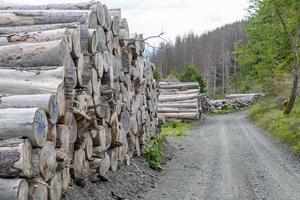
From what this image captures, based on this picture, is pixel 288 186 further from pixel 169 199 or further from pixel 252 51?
pixel 252 51

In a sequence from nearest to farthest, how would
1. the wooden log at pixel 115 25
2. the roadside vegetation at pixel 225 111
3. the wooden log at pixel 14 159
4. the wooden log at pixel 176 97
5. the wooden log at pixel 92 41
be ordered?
the wooden log at pixel 14 159
the wooden log at pixel 92 41
the wooden log at pixel 115 25
the wooden log at pixel 176 97
the roadside vegetation at pixel 225 111

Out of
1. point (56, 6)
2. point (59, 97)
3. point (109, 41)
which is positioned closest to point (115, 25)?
point (109, 41)

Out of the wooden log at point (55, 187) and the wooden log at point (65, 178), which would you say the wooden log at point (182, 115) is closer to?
the wooden log at point (65, 178)

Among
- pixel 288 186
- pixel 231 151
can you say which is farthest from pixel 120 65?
pixel 231 151

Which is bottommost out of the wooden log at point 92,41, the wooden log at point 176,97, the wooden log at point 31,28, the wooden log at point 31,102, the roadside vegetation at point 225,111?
the roadside vegetation at point 225,111

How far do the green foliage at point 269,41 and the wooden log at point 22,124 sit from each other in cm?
2042

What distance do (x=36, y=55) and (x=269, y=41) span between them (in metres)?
21.6

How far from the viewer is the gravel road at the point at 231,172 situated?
31.3ft

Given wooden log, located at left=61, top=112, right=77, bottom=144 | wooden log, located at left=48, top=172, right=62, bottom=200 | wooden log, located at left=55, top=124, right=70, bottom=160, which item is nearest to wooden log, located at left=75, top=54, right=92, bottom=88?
wooden log, located at left=61, top=112, right=77, bottom=144

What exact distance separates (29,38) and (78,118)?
1.42m

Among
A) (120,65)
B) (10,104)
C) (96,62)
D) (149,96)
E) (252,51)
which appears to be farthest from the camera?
(252,51)

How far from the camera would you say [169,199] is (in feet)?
29.9

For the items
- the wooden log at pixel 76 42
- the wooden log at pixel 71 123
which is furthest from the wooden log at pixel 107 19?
the wooden log at pixel 71 123

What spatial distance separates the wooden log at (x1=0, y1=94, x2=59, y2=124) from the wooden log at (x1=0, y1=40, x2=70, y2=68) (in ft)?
2.82
